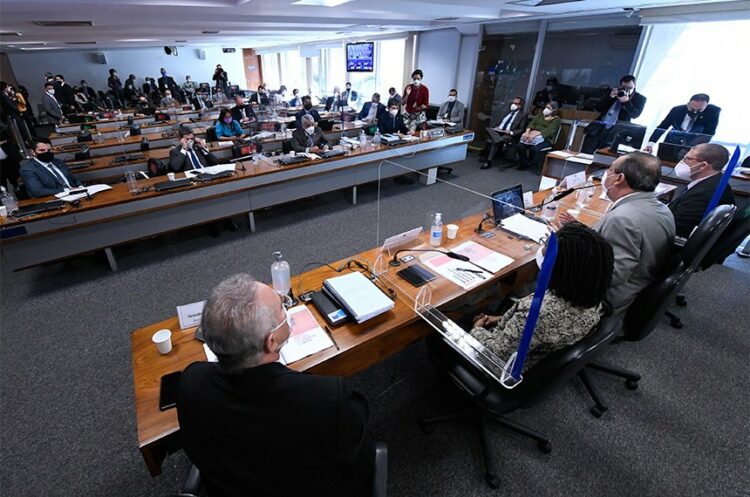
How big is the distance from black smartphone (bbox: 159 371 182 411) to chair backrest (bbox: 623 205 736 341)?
2139mm

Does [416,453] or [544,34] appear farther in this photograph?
[544,34]

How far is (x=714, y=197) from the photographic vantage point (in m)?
2.31

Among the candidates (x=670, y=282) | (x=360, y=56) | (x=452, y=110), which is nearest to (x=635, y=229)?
(x=670, y=282)

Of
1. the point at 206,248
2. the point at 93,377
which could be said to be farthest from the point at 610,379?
the point at 206,248

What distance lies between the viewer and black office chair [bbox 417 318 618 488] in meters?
1.22

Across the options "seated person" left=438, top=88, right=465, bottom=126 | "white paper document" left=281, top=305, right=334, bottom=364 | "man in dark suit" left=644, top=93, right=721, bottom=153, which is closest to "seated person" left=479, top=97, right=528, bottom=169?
"seated person" left=438, top=88, right=465, bottom=126

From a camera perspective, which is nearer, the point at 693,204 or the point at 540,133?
the point at 693,204

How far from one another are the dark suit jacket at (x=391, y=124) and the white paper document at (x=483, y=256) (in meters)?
4.12

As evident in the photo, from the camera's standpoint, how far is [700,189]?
2.42 m

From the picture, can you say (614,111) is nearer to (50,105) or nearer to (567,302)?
(567,302)

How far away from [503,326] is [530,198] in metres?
1.50

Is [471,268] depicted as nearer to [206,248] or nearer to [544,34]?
[206,248]

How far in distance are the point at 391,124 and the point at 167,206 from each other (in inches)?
150

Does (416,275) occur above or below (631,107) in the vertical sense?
below
